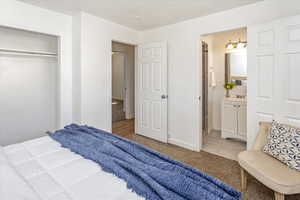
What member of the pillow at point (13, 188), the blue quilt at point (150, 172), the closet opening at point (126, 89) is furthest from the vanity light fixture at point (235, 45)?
the pillow at point (13, 188)

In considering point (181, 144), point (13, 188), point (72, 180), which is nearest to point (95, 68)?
point (181, 144)

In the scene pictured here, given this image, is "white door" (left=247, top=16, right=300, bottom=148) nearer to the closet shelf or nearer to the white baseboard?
the white baseboard

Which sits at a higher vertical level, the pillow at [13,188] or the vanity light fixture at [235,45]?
the vanity light fixture at [235,45]

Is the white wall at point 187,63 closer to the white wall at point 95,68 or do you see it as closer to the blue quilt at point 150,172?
the white wall at point 95,68

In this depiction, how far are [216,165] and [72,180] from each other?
7.28 feet

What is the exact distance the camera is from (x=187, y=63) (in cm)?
326

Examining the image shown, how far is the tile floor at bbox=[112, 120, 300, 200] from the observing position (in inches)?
76.3

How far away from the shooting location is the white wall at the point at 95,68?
2963 millimetres

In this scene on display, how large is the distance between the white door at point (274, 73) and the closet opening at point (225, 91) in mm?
1211

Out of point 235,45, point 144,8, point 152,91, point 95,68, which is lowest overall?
point 152,91

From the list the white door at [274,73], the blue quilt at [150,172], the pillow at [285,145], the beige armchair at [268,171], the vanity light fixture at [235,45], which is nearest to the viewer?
the blue quilt at [150,172]

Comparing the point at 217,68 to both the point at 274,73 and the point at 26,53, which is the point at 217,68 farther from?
the point at 26,53

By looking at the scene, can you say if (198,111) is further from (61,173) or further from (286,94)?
(61,173)

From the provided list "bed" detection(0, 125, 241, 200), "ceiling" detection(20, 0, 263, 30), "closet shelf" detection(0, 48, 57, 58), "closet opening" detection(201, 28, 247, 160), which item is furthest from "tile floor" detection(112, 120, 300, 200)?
"ceiling" detection(20, 0, 263, 30)
